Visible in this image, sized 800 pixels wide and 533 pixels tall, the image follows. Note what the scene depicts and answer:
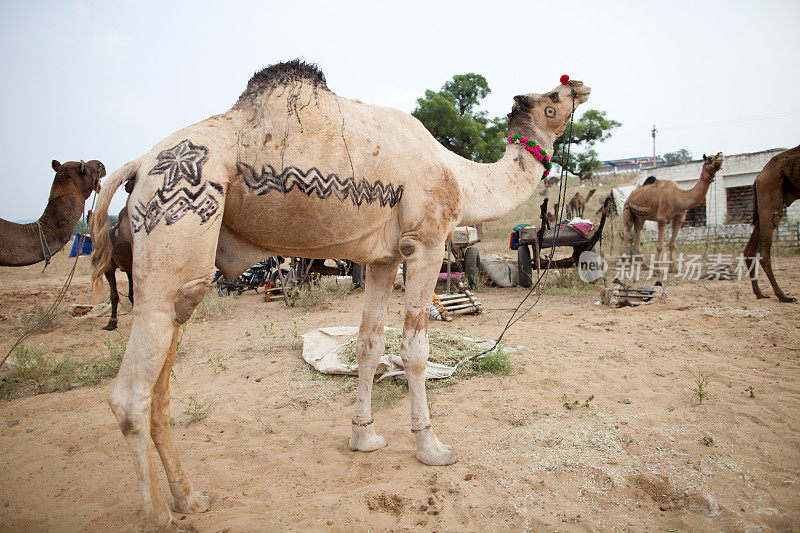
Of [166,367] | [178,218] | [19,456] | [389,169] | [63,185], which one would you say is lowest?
[19,456]

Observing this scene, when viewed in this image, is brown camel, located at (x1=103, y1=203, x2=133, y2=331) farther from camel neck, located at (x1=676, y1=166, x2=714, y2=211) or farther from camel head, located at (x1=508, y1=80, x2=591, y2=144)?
camel neck, located at (x1=676, y1=166, x2=714, y2=211)

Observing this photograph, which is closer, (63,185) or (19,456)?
(19,456)

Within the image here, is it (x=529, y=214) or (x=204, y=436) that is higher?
(x=529, y=214)

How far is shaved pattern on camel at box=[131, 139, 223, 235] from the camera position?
2098 mm

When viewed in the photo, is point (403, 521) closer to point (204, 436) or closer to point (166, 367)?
point (166, 367)

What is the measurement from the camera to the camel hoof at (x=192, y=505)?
252 cm

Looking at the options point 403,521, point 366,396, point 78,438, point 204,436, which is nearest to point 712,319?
point 366,396

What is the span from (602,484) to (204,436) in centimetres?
308

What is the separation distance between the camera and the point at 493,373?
472cm

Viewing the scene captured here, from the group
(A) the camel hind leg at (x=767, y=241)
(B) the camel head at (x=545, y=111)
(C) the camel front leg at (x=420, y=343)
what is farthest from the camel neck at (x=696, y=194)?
(C) the camel front leg at (x=420, y=343)

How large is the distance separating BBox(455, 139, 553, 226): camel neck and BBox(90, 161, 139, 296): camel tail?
6.93 ft

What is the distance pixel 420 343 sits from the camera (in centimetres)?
303

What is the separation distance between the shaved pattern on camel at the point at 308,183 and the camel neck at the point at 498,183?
925 mm

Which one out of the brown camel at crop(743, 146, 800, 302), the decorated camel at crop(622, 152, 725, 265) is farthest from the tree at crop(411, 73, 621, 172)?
the brown camel at crop(743, 146, 800, 302)
